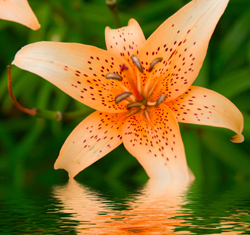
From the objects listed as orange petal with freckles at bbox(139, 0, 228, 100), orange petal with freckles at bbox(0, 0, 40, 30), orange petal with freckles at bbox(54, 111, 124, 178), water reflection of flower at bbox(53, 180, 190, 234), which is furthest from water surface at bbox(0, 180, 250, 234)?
orange petal with freckles at bbox(0, 0, 40, 30)

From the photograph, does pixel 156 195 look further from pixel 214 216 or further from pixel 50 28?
pixel 50 28

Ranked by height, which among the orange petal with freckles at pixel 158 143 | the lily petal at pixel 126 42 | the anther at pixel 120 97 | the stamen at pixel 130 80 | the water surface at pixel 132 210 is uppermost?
the lily petal at pixel 126 42

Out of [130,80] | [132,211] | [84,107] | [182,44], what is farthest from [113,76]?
[84,107]

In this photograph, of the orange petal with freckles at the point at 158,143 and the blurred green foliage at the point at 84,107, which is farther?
the blurred green foliage at the point at 84,107

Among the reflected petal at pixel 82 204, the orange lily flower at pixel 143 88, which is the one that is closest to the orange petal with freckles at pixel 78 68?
the orange lily flower at pixel 143 88

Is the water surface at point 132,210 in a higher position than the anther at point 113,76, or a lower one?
lower

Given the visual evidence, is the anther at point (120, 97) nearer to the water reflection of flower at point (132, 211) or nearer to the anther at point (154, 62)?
the anther at point (154, 62)

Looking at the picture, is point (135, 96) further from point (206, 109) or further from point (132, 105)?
point (206, 109)
